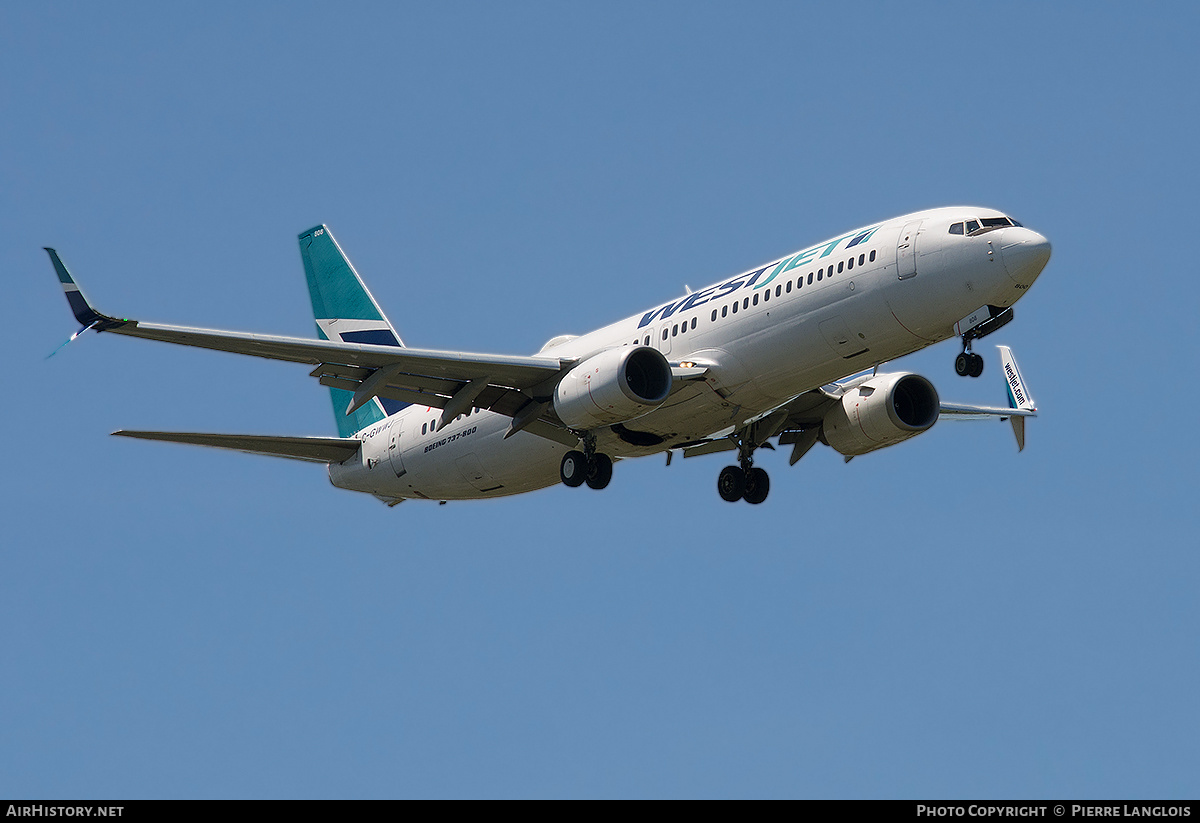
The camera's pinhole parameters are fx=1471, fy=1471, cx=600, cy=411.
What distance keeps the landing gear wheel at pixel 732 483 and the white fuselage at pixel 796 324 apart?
285cm

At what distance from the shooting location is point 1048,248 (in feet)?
107

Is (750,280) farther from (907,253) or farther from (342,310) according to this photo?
(342,310)

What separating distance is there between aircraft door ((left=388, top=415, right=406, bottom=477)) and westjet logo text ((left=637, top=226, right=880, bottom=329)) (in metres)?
8.92

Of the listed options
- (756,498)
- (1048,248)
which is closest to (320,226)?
(756,498)

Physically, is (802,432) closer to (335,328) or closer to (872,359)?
(872,359)

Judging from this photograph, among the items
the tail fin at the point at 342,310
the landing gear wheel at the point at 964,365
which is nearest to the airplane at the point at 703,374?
the landing gear wheel at the point at 964,365

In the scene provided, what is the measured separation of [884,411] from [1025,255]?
7.77 metres

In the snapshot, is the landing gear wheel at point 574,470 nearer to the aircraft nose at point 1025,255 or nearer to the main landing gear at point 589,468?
the main landing gear at point 589,468

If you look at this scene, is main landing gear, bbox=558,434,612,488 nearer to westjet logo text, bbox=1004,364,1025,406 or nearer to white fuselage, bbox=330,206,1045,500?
white fuselage, bbox=330,206,1045,500

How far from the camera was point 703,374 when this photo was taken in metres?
35.4

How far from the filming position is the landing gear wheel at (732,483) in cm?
4106
